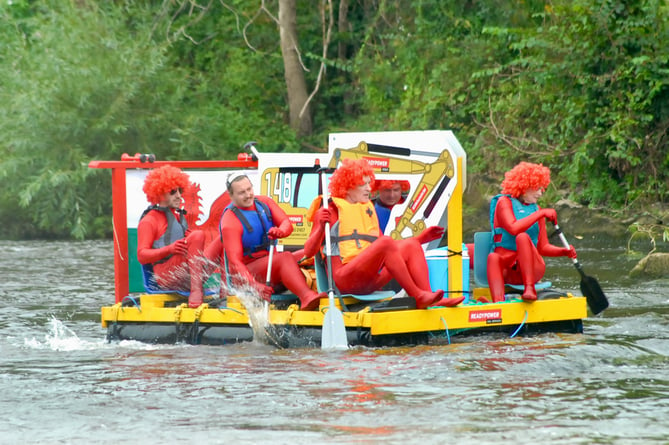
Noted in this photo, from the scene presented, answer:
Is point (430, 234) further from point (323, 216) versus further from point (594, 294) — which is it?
point (594, 294)

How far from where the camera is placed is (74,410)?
23.6 feet

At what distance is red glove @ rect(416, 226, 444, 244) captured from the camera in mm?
8828

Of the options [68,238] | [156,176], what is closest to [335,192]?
[156,176]

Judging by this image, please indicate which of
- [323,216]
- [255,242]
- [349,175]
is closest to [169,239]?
[255,242]

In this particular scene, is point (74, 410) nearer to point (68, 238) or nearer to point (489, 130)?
point (489, 130)

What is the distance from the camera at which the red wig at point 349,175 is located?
8766 mm

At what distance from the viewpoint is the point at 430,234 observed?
888cm

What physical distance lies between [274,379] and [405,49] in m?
17.9

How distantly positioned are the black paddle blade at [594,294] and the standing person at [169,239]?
10.7 feet

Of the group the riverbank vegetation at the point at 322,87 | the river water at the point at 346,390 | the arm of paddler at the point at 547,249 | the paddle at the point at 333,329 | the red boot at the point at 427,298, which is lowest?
the river water at the point at 346,390

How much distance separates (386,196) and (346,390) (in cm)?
227

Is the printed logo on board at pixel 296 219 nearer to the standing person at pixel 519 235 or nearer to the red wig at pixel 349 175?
the red wig at pixel 349 175

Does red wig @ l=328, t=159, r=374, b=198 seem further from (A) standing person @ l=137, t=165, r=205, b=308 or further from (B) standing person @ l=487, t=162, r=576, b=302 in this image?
(A) standing person @ l=137, t=165, r=205, b=308

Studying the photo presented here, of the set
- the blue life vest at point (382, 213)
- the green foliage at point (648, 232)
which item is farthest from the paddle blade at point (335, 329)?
the green foliage at point (648, 232)
